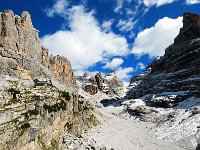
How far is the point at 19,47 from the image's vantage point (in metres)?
163

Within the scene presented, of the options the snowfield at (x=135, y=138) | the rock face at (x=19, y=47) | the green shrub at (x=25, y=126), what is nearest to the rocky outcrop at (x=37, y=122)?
the green shrub at (x=25, y=126)

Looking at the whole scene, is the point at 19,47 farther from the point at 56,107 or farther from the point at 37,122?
the point at 37,122

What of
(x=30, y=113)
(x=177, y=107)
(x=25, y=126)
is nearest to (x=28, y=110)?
(x=30, y=113)

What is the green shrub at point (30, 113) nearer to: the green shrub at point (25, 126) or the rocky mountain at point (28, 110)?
the rocky mountain at point (28, 110)

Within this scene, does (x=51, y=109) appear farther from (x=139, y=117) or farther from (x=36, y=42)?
(x=36, y=42)

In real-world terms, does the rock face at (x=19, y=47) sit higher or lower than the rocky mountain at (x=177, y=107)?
higher

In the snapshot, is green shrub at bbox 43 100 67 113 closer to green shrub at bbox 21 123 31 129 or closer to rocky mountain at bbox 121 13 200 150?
green shrub at bbox 21 123 31 129

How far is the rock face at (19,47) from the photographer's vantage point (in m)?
146

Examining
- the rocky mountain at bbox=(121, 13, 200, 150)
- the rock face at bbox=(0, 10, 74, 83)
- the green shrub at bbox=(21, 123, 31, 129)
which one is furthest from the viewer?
the rock face at bbox=(0, 10, 74, 83)

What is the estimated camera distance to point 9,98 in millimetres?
92812

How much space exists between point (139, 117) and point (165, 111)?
13313 millimetres

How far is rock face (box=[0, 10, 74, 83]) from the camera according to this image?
145625 mm

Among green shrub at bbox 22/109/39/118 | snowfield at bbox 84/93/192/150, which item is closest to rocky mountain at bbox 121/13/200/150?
snowfield at bbox 84/93/192/150

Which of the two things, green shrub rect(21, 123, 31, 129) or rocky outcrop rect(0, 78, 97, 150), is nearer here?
rocky outcrop rect(0, 78, 97, 150)
